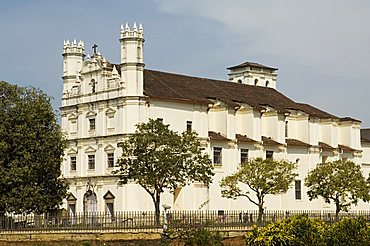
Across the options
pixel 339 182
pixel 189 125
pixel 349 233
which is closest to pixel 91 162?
pixel 189 125

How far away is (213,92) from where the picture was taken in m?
71.8

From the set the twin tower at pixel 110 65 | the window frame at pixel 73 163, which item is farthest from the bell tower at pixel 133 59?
the window frame at pixel 73 163

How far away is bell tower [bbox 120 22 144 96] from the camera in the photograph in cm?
6156

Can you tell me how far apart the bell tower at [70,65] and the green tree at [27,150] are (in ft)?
48.2

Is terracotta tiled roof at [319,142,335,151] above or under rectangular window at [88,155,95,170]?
above

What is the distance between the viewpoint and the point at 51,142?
175ft

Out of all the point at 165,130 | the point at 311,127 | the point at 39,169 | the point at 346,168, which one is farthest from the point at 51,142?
the point at 311,127

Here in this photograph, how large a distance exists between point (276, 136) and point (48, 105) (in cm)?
2604

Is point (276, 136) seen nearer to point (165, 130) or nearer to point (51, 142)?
point (165, 130)

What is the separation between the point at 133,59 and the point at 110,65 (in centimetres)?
450

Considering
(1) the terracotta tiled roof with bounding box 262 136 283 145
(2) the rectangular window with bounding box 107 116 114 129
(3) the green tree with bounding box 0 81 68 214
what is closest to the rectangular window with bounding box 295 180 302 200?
(1) the terracotta tiled roof with bounding box 262 136 283 145

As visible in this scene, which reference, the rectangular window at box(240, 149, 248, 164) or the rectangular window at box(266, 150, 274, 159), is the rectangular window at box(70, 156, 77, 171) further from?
the rectangular window at box(266, 150, 274, 159)

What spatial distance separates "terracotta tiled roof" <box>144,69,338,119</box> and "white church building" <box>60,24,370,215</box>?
0.49ft

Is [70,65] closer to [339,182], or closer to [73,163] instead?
[73,163]
